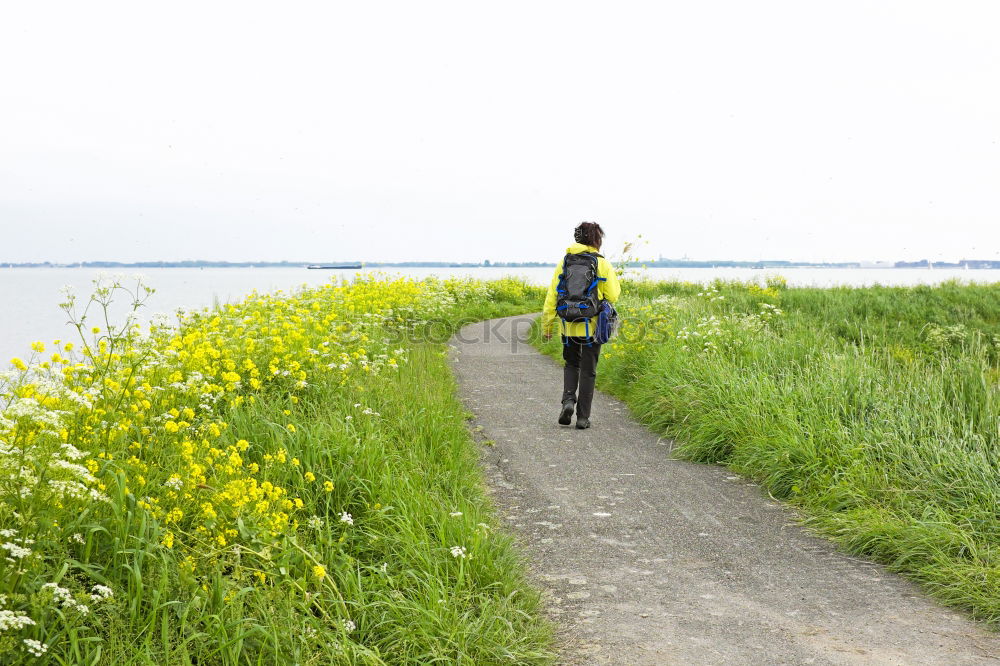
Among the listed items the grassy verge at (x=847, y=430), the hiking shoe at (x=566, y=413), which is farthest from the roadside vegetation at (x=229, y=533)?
the grassy verge at (x=847, y=430)

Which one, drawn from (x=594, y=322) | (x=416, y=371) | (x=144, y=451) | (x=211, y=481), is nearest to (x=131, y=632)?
(x=211, y=481)

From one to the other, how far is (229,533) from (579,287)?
14.8ft

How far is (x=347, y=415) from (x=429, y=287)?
1394cm

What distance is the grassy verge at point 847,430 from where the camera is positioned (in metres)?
4.17

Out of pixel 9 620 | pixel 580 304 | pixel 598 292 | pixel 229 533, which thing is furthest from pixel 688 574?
pixel 598 292

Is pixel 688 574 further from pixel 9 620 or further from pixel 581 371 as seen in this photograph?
pixel 581 371

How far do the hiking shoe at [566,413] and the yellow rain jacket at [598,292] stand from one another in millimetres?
790

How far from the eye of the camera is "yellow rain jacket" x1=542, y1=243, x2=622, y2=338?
23.4ft

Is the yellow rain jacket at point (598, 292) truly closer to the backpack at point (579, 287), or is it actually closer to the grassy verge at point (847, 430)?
the backpack at point (579, 287)

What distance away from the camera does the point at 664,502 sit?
207 inches

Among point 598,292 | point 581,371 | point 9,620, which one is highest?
point 598,292

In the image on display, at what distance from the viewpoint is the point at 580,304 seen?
7082 mm

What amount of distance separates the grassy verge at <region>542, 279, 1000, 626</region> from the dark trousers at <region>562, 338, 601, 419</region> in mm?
757

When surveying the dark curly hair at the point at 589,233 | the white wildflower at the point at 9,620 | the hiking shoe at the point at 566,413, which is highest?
the dark curly hair at the point at 589,233
